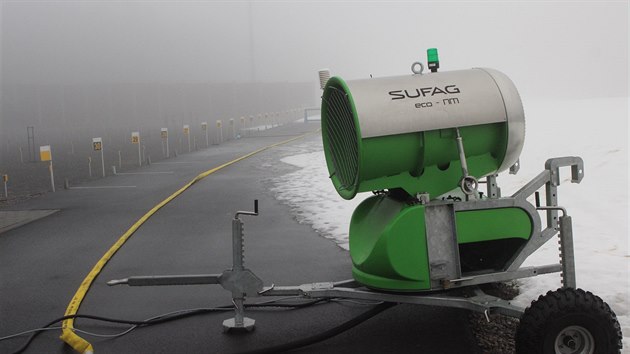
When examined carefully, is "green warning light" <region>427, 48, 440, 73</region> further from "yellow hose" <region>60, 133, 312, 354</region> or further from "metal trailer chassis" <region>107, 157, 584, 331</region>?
"yellow hose" <region>60, 133, 312, 354</region>

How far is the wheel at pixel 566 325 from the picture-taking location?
12.0 ft

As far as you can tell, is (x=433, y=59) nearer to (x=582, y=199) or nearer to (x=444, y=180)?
(x=444, y=180)

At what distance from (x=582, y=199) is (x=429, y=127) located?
5.69m

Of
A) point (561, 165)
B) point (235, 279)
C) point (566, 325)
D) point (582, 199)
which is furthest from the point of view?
point (582, 199)

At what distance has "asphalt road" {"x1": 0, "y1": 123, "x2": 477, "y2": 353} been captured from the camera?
456 centimetres

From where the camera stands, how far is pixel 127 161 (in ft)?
74.3

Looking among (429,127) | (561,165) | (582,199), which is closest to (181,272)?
(429,127)

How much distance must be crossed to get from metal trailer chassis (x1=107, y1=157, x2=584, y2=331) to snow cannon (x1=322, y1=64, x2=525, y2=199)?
0.26m

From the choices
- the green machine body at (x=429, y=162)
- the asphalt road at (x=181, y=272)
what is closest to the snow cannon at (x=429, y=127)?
the green machine body at (x=429, y=162)

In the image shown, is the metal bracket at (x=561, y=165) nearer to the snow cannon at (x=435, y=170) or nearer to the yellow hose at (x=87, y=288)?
the snow cannon at (x=435, y=170)

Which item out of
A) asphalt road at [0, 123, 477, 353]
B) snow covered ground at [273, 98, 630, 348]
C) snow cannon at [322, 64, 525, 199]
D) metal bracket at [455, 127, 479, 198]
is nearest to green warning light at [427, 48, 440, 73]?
snow cannon at [322, 64, 525, 199]

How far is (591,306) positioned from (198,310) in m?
2.87

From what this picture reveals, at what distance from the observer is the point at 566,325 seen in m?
3.71

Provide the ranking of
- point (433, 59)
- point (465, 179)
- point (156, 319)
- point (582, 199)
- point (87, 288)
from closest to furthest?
point (465, 179)
point (433, 59)
point (156, 319)
point (87, 288)
point (582, 199)
